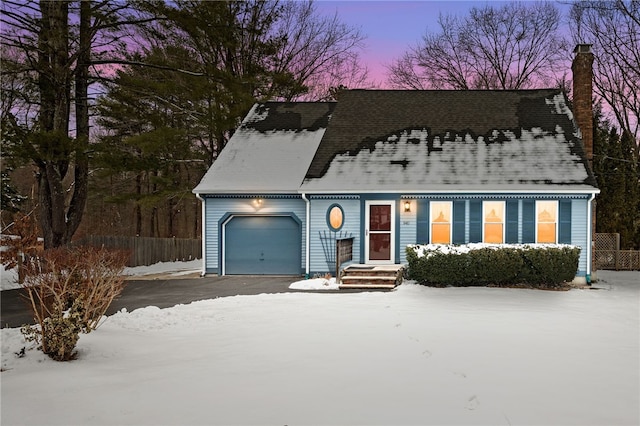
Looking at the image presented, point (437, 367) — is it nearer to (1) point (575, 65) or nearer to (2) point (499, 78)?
(1) point (575, 65)

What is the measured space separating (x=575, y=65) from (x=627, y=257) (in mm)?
9168

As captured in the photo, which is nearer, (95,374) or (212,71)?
(95,374)

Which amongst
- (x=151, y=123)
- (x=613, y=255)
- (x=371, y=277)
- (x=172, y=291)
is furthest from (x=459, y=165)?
(x=151, y=123)

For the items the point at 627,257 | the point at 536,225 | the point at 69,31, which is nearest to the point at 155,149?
the point at 69,31

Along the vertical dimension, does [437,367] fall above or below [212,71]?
below

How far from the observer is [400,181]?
15.8 meters

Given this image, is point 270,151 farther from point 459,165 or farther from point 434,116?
point 459,165

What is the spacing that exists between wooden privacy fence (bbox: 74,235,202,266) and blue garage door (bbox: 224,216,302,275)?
5050 millimetres

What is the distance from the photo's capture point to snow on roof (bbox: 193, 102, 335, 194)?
55.6 ft

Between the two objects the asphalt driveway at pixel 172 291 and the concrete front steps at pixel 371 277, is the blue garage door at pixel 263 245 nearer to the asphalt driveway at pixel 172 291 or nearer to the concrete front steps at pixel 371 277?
the asphalt driveway at pixel 172 291

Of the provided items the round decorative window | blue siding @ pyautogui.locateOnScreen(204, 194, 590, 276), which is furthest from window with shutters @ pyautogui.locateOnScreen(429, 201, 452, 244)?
the round decorative window

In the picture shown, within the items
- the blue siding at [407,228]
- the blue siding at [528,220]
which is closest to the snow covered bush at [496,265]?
the blue siding at [528,220]

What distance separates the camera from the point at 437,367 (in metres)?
6.22

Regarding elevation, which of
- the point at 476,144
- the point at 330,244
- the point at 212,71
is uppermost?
the point at 212,71
